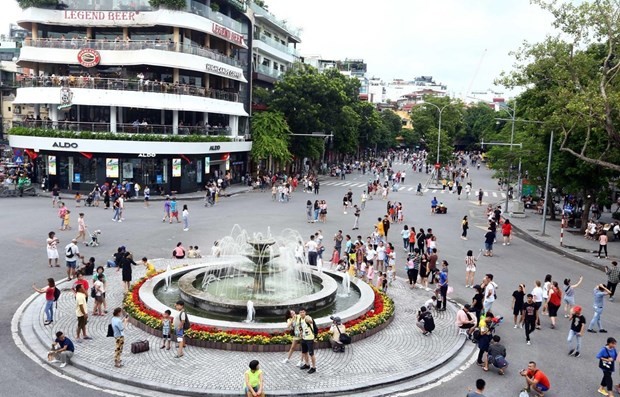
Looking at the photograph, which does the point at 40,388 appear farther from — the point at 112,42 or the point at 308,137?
the point at 308,137

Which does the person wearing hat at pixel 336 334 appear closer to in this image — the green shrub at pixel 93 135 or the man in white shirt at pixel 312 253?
the man in white shirt at pixel 312 253

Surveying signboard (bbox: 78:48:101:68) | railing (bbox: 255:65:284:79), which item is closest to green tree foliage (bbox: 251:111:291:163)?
railing (bbox: 255:65:284:79)

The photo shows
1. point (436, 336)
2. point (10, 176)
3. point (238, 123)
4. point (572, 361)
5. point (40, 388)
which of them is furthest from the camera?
point (238, 123)

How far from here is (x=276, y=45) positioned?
218 feet

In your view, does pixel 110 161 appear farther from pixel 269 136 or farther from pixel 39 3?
pixel 269 136

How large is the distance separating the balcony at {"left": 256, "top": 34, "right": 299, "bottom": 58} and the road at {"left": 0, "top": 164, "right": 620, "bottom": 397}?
22.2 metres

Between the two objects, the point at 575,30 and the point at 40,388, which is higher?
the point at 575,30

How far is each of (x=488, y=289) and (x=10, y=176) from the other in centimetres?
4374

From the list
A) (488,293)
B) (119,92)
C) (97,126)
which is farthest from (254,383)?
(97,126)

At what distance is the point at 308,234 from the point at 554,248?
43.8ft

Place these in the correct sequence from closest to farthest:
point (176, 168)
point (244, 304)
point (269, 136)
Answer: point (244, 304) < point (176, 168) < point (269, 136)

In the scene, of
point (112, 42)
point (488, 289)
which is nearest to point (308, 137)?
point (112, 42)

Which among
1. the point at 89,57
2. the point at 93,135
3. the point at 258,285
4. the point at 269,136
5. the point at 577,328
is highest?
the point at 89,57

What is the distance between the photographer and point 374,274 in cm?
2212
